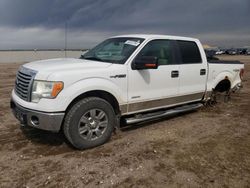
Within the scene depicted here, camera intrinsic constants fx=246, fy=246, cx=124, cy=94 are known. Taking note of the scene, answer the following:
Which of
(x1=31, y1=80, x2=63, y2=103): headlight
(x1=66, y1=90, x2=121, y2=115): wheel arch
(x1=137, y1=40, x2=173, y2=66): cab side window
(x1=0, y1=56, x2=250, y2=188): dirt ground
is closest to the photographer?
(x1=0, y1=56, x2=250, y2=188): dirt ground

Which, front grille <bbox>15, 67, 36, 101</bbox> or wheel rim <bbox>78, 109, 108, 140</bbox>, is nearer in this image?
front grille <bbox>15, 67, 36, 101</bbox>

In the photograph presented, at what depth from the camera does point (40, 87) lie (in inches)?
146

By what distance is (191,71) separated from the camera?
5492 mm

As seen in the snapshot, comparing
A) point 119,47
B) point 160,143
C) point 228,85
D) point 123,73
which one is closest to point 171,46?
point 119,47

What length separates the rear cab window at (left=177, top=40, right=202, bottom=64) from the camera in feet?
17.7

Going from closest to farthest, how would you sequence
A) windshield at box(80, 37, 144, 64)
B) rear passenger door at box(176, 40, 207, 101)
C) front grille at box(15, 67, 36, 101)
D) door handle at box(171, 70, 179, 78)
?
front grille at box(15, 67, 36, 101), windshield at box(80, 37, 144, 64), door handle at box(171, 70, 179, 78), rear passenger door at box(176, 40, 207, 101)

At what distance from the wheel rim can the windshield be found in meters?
1.01

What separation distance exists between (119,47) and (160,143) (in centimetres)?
203

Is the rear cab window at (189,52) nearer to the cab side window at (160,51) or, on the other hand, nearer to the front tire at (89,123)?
the cab side window at (160,51)

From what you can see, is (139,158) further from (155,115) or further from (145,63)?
(145,63)

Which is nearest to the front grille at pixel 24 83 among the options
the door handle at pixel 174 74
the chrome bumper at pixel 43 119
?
the chrome bumper at pixel 43 119

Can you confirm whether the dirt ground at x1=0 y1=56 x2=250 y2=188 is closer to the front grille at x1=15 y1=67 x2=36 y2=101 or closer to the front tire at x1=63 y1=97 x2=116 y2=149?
the front tire at x1=63 y1=97 x2=116 y2=149

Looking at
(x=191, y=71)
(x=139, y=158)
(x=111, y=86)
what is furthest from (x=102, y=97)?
(x=191, y=71)

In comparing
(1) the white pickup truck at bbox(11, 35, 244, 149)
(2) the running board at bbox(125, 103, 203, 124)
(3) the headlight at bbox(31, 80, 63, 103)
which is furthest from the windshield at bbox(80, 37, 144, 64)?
(3) the headlight at bbox(31, 80, 63, 103)
